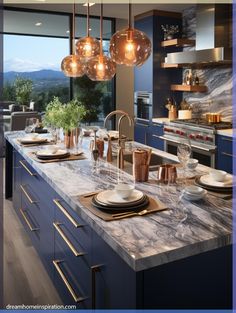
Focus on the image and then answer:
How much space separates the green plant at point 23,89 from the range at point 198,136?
3239 mm

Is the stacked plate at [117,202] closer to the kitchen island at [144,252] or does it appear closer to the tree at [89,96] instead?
the kitchen island at [144,252]

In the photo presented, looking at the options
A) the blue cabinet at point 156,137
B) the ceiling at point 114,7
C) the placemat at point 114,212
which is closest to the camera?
the placemat at point 114,212

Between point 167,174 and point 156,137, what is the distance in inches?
152

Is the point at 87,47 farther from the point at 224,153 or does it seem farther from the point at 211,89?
the point at 211,89

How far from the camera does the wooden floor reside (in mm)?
2365

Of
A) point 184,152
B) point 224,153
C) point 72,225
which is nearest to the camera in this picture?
point 72,225

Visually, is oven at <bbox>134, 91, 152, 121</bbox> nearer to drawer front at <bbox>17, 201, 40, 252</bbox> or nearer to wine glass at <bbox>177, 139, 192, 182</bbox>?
drawer front at <bbox>17, 201, 40, 252</bbox>

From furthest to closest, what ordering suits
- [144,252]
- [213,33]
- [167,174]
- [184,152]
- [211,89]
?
[211,89] < [213,33] < [184,152] < [167,174] < [144,252]

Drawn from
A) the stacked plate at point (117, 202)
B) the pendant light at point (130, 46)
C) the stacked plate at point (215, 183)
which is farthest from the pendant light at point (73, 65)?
the stacked plate at point (117, 202)

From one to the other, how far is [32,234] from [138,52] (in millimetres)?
1766

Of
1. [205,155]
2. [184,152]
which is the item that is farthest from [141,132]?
[184,152]

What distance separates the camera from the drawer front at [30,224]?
113 inches

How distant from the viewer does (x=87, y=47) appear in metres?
3.08

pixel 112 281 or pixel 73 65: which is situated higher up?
pixel 73 65
